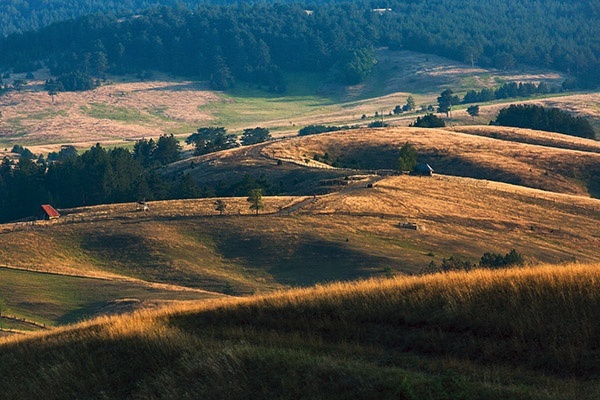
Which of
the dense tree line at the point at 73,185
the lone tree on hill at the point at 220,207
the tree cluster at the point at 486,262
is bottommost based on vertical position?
the dense tree line at the point at 73,185

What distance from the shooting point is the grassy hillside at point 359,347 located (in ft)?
72.6

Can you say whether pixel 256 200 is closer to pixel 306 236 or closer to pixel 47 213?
pixel 306 236

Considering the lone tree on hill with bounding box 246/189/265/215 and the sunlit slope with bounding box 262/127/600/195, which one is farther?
the sunlit slope with bounding box 262/127/600/195

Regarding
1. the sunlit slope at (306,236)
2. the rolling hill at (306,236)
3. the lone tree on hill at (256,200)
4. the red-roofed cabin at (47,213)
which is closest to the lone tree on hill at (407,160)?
the rolling hill at (306,236)

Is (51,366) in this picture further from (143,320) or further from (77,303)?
(77,303)

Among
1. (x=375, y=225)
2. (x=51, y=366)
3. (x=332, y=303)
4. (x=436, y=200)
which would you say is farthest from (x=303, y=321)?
(x=436, y=200)

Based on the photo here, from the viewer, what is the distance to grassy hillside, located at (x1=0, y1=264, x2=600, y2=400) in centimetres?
2212

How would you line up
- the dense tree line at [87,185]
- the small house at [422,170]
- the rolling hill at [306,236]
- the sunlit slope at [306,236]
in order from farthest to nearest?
the dense tree line at [87,185]
the small house at [422,170]
the sunlit slope at [306,236]
the rolling hill at [306,236]

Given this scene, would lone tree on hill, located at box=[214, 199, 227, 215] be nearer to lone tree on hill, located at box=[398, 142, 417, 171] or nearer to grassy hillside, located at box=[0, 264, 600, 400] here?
lone tree on hill, located at box=[398, 142, 417, 171]

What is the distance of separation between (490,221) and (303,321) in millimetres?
107440

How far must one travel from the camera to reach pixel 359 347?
25000 millimetres

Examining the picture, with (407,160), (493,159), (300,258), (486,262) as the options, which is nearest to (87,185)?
(407,160)

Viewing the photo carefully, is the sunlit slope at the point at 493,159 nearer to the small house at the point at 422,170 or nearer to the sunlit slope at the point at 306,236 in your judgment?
the small house at the point at 422,170

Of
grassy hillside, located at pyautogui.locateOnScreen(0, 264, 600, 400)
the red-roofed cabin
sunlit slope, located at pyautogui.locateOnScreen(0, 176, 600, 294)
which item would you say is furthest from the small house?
grassy hillside, located at pyautogui.locateOnScreen(0, 264, 600, 400)
